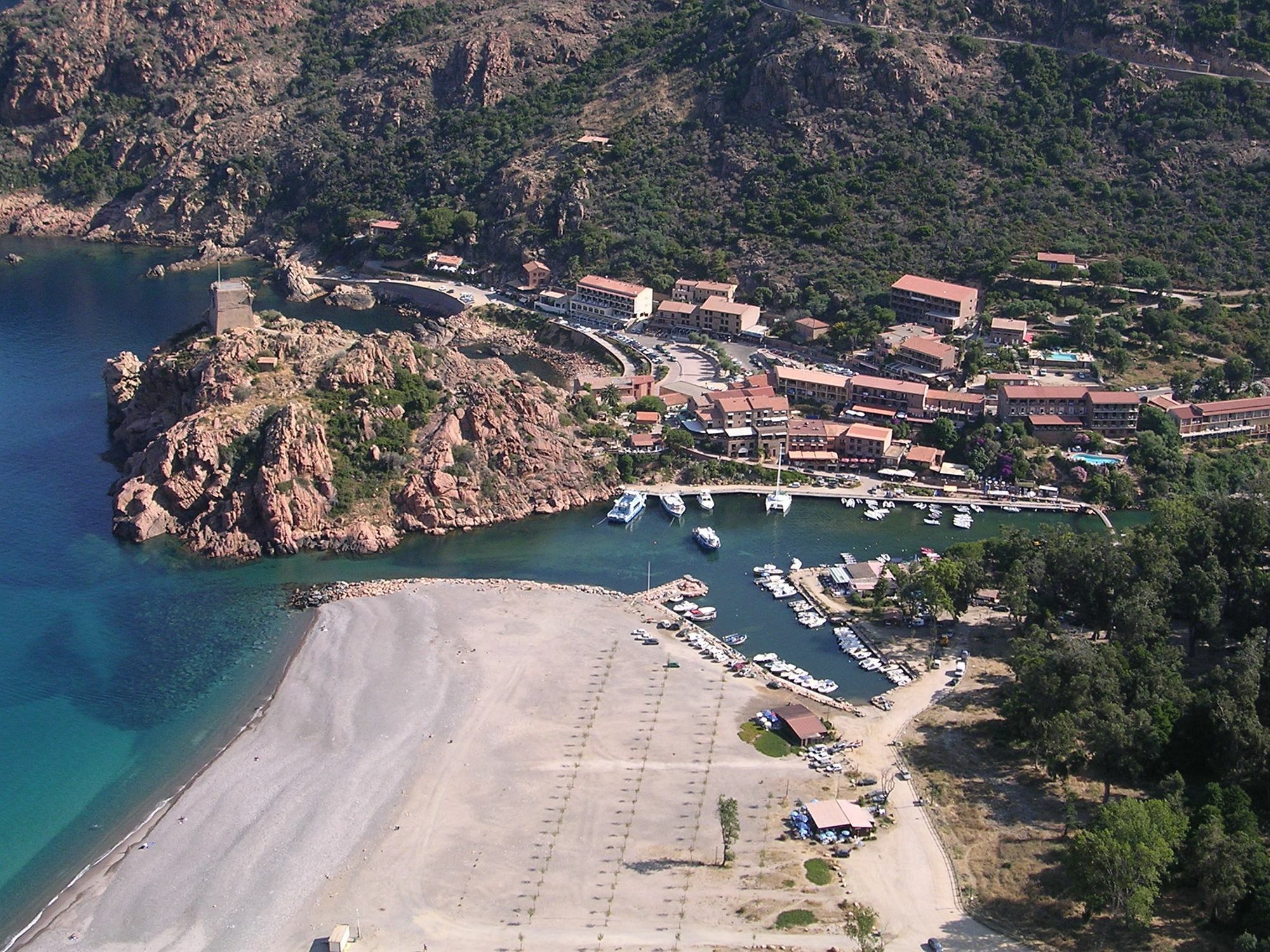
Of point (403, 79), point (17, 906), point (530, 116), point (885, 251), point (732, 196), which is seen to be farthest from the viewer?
point (403, 79)

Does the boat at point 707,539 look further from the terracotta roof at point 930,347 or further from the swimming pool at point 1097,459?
the terracotta roof at point 930,347

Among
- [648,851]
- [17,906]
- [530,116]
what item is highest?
[530,116]

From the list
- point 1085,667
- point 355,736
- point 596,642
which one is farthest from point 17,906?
point 1085,667

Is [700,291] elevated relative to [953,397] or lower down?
elevated

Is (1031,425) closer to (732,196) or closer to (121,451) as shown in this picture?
(732,196)

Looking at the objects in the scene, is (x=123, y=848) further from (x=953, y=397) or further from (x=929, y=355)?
(x=929, y=355)

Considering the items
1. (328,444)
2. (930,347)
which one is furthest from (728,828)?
(930,347)
